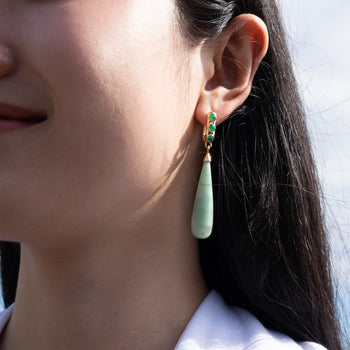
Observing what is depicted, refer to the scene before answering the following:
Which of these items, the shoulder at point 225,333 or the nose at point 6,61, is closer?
the nose at point 6,61

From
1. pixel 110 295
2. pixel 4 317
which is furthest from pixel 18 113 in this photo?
pixel 4 317

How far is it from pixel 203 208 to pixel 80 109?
0.49 metres

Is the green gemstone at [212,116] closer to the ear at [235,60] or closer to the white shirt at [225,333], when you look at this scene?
the ear at [235,60]

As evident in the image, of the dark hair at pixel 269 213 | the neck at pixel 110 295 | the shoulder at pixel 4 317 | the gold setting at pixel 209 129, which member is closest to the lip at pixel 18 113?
the neck at pixel 110 295

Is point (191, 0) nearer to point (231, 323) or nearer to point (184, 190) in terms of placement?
point (184, 190)

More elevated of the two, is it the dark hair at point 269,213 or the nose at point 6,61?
the nose at point 6,61

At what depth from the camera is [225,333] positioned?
70.5 inches

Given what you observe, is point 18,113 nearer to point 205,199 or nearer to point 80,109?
point 80,109

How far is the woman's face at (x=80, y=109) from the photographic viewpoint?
150 centimetres

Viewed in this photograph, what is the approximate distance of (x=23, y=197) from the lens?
1529 mm

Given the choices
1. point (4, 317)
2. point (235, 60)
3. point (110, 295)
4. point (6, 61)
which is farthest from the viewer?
point (4, 317)

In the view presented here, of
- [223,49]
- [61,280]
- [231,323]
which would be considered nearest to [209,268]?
[231,323]

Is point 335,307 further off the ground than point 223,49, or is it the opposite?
point 223,49

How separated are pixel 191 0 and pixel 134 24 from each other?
272 mm
